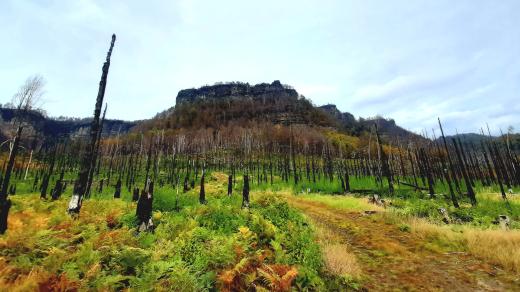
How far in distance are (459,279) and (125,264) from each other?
870 cm

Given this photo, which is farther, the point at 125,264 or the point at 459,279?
the point at 459,279

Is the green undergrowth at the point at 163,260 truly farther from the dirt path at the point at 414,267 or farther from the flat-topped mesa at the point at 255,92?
the flat-topped mesa at the point at 255,92

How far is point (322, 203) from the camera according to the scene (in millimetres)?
26516

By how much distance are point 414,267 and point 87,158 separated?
14858 mm

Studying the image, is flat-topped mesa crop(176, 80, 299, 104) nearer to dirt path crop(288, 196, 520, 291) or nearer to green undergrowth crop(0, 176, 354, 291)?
dirt path crop(288, 196, 520, 291)

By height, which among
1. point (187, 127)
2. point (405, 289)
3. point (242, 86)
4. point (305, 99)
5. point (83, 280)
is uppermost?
point (242, 86)

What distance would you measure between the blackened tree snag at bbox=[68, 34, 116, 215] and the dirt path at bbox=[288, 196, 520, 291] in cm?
1210

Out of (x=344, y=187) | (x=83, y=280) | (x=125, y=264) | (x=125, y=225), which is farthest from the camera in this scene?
(x=344, y=187)

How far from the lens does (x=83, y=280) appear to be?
18.2 feet

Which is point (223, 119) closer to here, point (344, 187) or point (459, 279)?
point (344, 187)

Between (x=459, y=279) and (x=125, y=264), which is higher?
(x=125, y=264)

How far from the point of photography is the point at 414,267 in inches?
352

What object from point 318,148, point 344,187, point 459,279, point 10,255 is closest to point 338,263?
point 459,279

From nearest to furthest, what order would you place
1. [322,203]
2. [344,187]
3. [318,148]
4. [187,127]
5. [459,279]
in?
1. [459,279]
2. [322,203]
3. [344,187]
4. [318,148]
5. [187,127]
